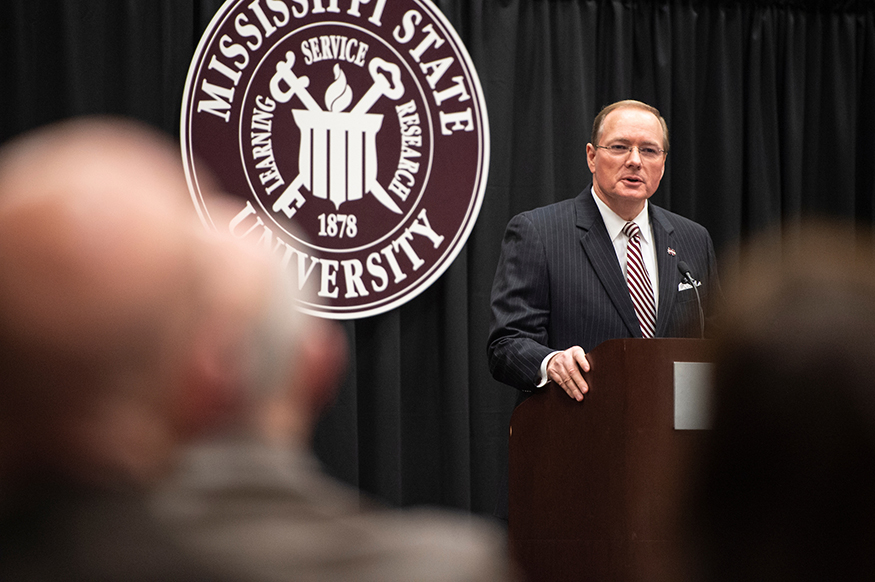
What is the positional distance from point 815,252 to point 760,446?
0.41 ft

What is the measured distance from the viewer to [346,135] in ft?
13.5

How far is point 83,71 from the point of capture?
394 centimetres

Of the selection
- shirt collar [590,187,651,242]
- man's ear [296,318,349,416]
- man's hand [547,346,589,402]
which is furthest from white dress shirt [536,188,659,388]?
man's ear [296,318,349,416]

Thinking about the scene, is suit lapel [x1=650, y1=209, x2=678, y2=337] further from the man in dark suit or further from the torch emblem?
the torch emblem

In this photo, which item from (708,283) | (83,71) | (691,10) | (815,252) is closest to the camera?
(815,252)

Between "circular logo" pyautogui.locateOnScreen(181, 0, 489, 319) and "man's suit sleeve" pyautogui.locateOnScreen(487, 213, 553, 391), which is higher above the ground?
"circular logo" pyautogui.locateOnScreen(181, 0, 489, 319)

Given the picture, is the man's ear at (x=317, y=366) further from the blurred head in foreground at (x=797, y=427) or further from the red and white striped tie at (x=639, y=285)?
the red and white striped tie at (x=639, y=285)

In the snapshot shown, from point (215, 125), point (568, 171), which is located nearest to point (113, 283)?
point (215, 125)

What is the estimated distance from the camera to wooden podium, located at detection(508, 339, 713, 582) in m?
2.03

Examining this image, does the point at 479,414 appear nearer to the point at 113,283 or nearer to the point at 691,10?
the point at 691,10

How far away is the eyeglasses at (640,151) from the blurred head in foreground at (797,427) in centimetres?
250

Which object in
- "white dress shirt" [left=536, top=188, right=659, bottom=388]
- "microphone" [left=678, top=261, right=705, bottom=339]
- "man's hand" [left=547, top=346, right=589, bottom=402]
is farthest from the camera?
"white dress shirt" [left=536, top=188, right=659, bottom=388]

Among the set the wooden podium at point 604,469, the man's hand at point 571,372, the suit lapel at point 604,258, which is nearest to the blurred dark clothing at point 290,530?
the wooden podium at point 604,469

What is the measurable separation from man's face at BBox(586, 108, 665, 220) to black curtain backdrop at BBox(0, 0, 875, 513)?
1.23 m
